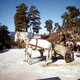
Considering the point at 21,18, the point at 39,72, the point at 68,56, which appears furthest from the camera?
the point at 21,18

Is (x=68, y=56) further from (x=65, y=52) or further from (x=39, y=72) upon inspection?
(x=39, y=72)

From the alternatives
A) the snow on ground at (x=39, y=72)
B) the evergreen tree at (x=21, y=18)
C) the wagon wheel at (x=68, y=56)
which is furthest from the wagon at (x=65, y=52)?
the evergreen tree at (x=21, y=18)

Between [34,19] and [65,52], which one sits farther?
[34,19]

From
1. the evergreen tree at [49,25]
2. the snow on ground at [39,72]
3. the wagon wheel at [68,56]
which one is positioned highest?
the evergreen tree at [49,25]

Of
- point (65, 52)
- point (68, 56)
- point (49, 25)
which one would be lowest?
point (68, 56)

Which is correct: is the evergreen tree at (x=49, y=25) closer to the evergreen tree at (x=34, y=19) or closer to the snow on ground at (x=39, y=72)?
the evergreen tree at (x=34, y=19)

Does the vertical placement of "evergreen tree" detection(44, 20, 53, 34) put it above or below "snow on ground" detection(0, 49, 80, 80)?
above

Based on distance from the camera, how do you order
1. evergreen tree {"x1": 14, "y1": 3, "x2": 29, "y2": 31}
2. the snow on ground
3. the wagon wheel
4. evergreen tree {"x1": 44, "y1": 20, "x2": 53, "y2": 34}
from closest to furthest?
the snow on ground
the wagon wheel
evergreen tree {"x1": 14, "y1": 3, "x2": 29, "y2": 31}
evergreen tree {"x1": 44, "y1": 20, "x2": 53, "y2": 34}

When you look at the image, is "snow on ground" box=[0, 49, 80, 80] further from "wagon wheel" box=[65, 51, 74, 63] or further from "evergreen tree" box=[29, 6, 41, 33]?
"evergreen tree" box=[29, 6, 41, 33]

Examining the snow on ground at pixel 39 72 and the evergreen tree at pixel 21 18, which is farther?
the evergreen tree at pixel 21 18

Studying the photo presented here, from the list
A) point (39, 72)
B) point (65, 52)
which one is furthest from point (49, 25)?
point (39, 72)

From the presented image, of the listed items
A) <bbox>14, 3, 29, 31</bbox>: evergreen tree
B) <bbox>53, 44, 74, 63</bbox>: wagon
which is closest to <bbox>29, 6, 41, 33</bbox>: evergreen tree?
<bbox>14, 3, 29, 31</bbox>: evergreen tree

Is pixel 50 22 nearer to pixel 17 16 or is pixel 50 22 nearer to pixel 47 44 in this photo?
pixel 17 16

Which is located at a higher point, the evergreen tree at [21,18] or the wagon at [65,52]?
the evergreen tree at [21,18]
